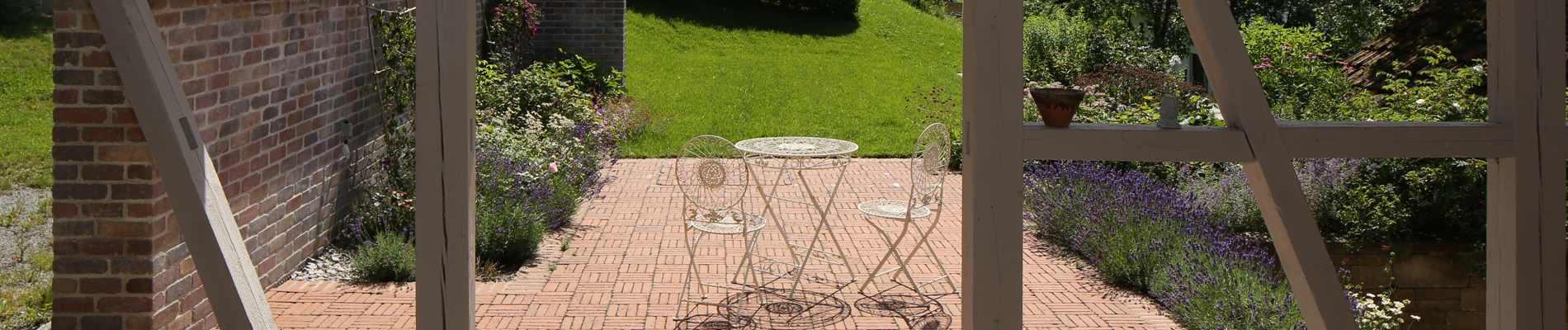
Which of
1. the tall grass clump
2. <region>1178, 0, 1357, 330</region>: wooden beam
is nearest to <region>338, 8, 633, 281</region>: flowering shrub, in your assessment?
the tall grass clump

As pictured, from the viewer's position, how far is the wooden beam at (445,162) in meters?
2.41

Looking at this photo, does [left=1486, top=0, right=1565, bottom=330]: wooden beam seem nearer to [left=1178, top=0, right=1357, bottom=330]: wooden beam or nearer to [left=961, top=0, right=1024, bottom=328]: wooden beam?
[left=1178, top=0, right=1357, bottom=330]: wooden beam

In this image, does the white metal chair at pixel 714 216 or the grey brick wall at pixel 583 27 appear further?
the grey brick wall at pixel 583 27

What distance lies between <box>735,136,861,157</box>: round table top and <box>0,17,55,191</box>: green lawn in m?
5.46

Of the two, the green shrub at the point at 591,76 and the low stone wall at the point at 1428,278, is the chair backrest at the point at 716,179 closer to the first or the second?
the low stone wall at the point at 1428,278

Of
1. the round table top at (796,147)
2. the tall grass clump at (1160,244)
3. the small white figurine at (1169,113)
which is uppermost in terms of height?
the small white figurine at (1169,113)


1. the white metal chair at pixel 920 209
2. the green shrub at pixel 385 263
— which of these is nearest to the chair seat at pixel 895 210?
the white metal chair at pixel 920 209

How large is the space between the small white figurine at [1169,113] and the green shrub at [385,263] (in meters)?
3.62

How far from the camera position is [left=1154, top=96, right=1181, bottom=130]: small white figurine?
254 centimetres

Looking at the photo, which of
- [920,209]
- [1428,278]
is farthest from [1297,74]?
[920,209]

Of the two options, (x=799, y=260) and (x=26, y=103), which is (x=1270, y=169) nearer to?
(x=799, y=260)

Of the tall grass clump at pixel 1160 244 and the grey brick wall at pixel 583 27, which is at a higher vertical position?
the grey brick wall at pixel 583 27

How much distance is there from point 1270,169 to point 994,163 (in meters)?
0.67

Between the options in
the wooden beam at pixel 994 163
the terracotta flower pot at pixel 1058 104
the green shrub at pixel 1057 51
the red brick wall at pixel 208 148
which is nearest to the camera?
the wooden beam at pixel 994 163
